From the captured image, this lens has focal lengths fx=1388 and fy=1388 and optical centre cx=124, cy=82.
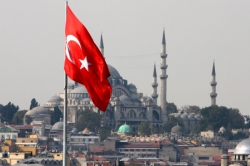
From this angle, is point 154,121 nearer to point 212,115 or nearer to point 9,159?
point 212,115

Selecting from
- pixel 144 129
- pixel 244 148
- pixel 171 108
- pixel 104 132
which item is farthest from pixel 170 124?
pixel 244 148

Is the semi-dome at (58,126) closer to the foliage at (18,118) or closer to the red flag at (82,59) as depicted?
the foliage at (18,118)

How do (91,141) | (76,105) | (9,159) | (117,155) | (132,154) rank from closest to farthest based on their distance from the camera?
(9,159) → (117,155) → (132,154) → (91,141) → (76,105)

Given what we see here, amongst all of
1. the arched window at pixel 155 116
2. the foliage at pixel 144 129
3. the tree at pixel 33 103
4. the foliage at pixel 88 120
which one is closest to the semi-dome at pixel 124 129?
the foliage at pixel 144 129

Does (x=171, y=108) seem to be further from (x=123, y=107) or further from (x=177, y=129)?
(x=177, y=129)

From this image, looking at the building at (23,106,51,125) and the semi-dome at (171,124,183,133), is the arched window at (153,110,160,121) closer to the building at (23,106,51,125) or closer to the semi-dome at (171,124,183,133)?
the semi-dome at (171,124,183,133)

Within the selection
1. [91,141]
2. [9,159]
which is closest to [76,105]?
[91,141]

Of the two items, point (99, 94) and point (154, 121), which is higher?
point (154, 121)
